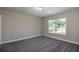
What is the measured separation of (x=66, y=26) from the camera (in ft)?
8.86

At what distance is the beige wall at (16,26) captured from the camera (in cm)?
256

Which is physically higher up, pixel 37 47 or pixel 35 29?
pixel 35 29

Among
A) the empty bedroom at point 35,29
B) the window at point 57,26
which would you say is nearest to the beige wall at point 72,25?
the empty bedroom at point 35,29

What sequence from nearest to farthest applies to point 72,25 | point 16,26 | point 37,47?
1. point 37,47
2. point 72,25
3. point 16,26

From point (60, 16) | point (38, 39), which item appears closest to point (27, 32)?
point (38, 39)

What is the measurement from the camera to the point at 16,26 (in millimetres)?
2812

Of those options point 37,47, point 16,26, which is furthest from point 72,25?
point 16,26

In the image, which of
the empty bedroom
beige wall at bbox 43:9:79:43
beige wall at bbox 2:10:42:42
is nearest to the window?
the empty bedroom

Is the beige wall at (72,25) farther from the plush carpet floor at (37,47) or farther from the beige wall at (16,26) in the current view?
the beige wall at (16,26)

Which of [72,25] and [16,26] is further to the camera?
[16,26]

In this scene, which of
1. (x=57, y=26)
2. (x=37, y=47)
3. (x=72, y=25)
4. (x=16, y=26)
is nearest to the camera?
(x=57, y=26)

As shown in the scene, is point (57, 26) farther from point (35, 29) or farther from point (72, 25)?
point (35, 29)
